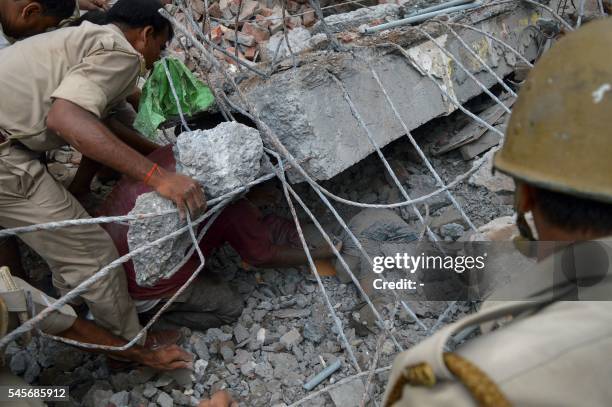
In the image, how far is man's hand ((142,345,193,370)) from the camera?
7.89 ft

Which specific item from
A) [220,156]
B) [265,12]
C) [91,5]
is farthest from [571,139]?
[265,12]

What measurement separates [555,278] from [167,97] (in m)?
2.15

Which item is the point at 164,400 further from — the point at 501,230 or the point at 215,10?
the point at 215,10

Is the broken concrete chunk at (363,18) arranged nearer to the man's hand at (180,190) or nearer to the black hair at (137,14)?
the black hair at (137,14)

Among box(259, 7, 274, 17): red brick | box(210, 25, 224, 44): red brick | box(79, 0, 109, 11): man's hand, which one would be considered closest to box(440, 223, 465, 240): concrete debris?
box(79, 0, 109, 11): man's hand

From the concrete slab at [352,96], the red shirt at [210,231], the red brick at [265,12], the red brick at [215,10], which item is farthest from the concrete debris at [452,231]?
the red brick at [215,10]

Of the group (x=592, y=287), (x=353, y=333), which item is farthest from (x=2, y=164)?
(x=592, y=287)

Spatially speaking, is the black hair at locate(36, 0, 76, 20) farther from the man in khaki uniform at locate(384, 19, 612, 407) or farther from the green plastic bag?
the man in khaki uniform at locate(384, 19, 612, 407)

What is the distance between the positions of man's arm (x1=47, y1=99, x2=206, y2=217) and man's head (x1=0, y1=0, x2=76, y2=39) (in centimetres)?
84

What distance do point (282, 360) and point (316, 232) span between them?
0.82 m

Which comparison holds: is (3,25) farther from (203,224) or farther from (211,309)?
(211,309)

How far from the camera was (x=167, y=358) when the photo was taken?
2.42 meters

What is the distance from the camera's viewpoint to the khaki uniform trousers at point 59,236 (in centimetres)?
229

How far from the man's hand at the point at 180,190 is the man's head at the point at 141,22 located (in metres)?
0.83
